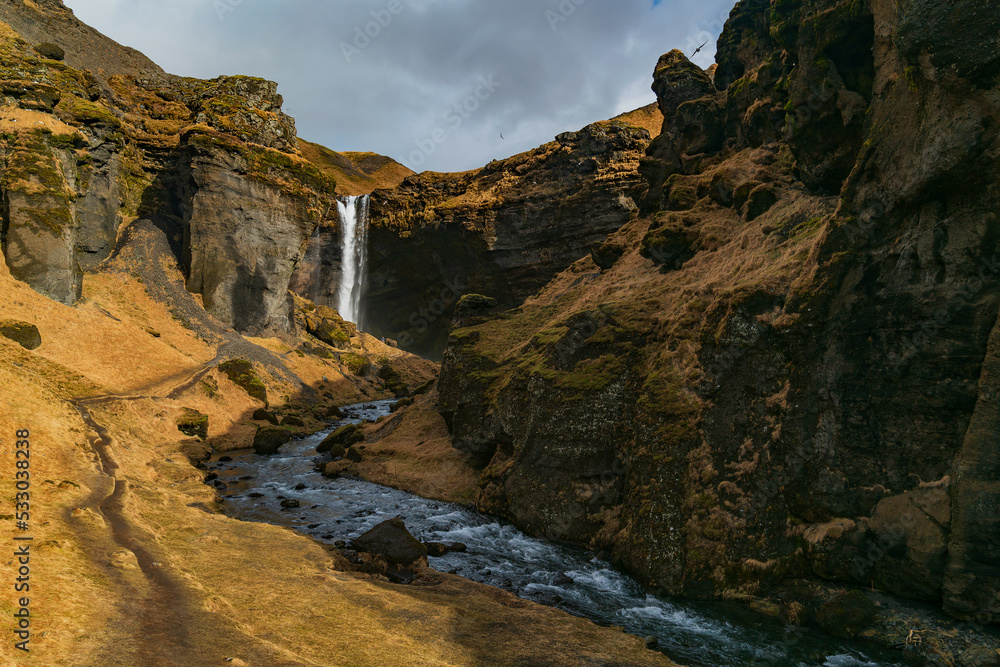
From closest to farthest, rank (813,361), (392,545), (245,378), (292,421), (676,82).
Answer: (813,361), (392,545), (676,82), (292,421), (245,378)

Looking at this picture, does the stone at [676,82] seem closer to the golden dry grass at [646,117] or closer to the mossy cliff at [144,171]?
the mossy cliff at [144,171]

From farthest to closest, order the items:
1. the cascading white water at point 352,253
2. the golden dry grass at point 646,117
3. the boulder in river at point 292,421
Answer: the golden dry grass at point 646,117 → the cascading white water at point 352,253 → the boulder in river at point 292,421

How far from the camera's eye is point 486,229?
60.0m

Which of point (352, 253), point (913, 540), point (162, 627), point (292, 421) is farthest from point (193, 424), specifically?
point (352, 253)

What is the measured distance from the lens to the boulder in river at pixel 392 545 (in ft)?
41.0

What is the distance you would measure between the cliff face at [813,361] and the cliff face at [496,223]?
35733 millimetres

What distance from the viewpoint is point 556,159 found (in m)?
56.7

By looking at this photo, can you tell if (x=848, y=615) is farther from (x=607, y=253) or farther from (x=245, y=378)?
(x=245, y=378)

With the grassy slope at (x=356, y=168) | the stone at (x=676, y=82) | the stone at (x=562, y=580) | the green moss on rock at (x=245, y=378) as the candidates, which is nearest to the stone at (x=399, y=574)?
the stone at (x=562, y=580)

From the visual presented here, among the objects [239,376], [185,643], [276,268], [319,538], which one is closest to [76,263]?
[239,376]

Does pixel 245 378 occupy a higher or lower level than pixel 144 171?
lower

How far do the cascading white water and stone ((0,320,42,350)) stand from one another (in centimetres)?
4571

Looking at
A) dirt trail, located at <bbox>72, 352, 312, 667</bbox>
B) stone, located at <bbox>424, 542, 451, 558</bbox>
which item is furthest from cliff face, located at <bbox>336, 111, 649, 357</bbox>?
dirt trail, located at <bbox>72, 352, 312, 667</bbox>

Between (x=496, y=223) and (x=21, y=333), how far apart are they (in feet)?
148
